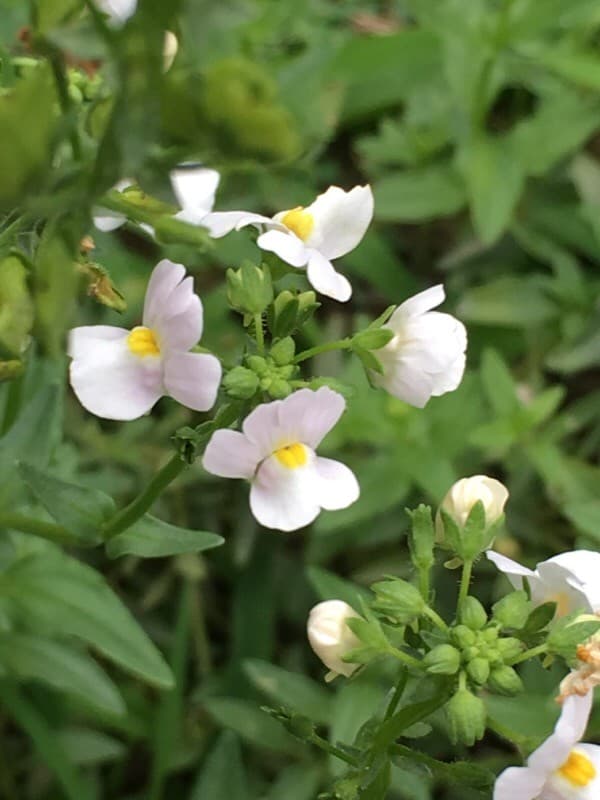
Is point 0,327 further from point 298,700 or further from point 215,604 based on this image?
point 215,604

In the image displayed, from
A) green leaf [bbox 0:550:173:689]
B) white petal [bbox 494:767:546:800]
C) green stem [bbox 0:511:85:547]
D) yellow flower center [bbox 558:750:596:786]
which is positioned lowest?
green leaf [bbox 0:550:173:689]

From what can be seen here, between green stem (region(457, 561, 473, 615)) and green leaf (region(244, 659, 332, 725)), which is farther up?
green stem (region(457, 561, 473, 615))

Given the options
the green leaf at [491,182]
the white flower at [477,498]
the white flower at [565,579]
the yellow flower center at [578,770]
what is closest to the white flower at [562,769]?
the yellow flower center at [578,770]

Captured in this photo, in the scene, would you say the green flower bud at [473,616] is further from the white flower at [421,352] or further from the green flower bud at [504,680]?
the white flower at [421,352]

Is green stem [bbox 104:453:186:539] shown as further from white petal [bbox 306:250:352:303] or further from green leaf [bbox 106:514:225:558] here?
white petal [bbox 306:250:352:303]

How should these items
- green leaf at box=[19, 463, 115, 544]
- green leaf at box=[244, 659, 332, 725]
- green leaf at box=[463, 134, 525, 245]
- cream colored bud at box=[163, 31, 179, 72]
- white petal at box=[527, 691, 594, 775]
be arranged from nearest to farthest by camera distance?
1. cream colored bud at box=[163, 31, 179, 72]
2. white petal at box=[527, 691, 594, 775]
3. green leaf at box=[19, 463, 115, 544]
4. green leaf at box=[244, 659, 332, 725]
5. green leaf at box=[463, 134, 525, 245]

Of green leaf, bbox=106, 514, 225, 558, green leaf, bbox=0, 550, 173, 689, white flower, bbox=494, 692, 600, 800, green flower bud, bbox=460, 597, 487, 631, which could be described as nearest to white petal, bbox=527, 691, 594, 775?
white flower, bbox=494, 692, 600, 800
